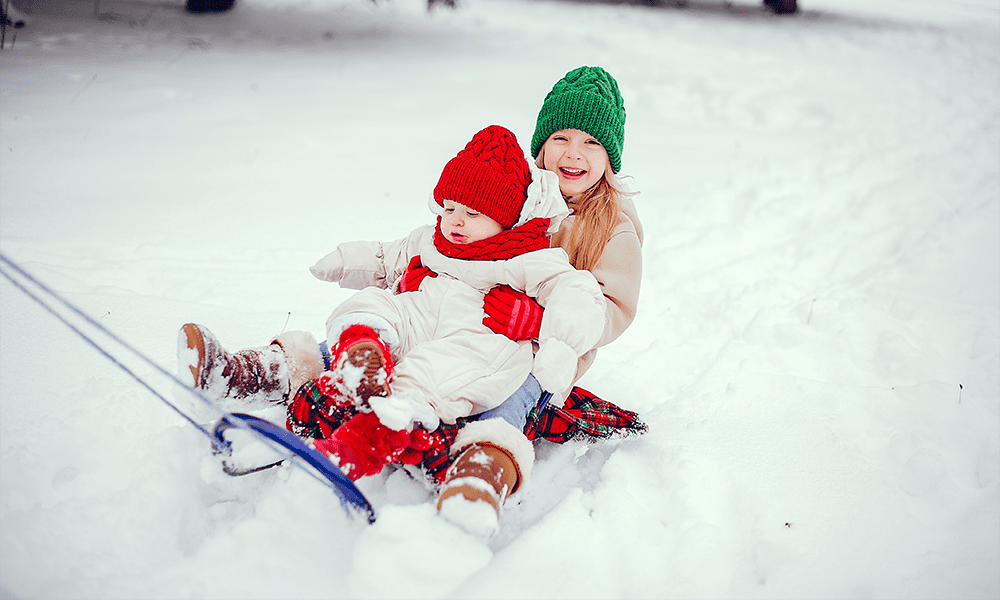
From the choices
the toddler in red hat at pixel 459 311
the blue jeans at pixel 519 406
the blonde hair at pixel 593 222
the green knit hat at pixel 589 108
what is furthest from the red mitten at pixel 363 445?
the green knit hat at pixel 589 108

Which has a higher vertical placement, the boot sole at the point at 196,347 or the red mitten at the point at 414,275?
the red mitten at the point at 414,275

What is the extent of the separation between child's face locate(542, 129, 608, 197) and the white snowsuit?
186 millimetres

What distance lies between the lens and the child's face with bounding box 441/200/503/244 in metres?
1.75

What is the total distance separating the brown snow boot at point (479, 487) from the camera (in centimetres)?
127

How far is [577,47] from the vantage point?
7.36m

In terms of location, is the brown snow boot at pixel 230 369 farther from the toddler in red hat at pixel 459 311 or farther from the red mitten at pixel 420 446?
the red mitten at pixel 420 446

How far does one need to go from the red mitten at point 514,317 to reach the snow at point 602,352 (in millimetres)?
444

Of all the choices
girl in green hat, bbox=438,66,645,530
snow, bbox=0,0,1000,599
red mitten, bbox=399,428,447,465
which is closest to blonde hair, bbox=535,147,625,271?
girl in green hat, bbox=438,66,645,530

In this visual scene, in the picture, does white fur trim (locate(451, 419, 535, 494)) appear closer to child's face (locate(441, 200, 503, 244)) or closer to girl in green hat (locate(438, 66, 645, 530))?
girl in green hat (locate(438, 66, 645, 530))

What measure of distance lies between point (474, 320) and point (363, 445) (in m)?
0.47

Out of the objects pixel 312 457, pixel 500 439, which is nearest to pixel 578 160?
A: pixel 500 439

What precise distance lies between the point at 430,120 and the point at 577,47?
11.2ft

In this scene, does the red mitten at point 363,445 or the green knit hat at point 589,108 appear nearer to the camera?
the red mitten at point 363,445

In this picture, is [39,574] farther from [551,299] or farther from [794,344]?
[794,344]
